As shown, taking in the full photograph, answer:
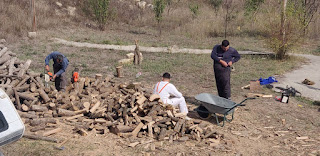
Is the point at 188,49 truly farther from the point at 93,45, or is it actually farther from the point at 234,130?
the point at 234,130

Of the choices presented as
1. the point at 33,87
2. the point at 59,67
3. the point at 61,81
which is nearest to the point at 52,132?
the point at 33,87

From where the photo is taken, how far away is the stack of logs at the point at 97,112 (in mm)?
6570

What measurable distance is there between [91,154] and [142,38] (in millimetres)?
17061

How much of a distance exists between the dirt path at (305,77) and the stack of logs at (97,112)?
5443 millimetres

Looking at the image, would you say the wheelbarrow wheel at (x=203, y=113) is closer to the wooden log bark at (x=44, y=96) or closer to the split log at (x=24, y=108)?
the wooden log bark at (x=44, y=96)

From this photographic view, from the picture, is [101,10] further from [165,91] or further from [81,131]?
[81,131]

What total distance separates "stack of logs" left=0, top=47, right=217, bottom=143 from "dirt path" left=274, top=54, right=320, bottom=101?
5.44m

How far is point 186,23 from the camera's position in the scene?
1049 inches

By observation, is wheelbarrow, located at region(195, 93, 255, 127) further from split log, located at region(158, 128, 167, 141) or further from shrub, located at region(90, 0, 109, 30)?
shrub, located at region(90, 0, 109, 30)

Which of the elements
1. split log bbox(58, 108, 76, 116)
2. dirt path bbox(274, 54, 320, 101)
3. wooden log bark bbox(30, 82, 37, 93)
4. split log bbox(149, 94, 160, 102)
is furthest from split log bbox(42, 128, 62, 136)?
dirt path bbox(274, 54, 320, 101)

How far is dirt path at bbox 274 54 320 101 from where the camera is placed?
10.6m

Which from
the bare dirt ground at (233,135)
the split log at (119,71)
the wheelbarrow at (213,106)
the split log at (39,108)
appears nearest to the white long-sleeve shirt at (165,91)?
the wheelbarrow at (213,106)

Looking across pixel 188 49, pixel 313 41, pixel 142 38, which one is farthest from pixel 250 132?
pixel 313 41

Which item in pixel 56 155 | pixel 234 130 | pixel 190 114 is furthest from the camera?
pixel 190 114
